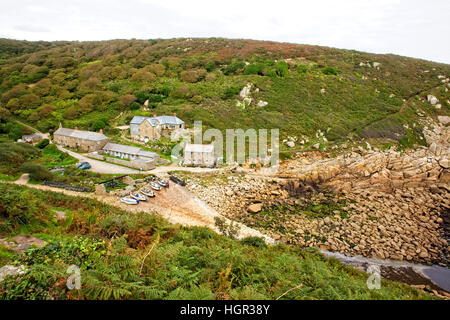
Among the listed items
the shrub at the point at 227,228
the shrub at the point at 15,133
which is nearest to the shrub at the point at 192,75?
the shrub at the point at 15,133

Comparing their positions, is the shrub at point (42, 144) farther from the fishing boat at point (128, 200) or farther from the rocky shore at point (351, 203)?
the rocky shore at point (351, 203)

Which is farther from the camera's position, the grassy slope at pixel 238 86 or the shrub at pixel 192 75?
the shrub at pixel 192 75

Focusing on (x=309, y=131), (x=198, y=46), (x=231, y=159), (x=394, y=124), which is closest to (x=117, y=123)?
(x=231, y=159)

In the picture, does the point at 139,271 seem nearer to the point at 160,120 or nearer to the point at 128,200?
the point at 128,200

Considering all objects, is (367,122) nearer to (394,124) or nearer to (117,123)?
(394,124)

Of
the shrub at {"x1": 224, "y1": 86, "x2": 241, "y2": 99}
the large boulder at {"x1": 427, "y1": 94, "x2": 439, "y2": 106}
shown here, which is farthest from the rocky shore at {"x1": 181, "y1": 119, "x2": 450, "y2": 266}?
the large boulder at {"x1": 427, "y1": 94, "x2": 439, "y2": 106}

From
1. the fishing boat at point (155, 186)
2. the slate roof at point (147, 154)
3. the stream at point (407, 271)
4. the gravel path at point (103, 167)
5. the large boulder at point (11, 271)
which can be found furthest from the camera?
the slate roof at point (147, 154)
